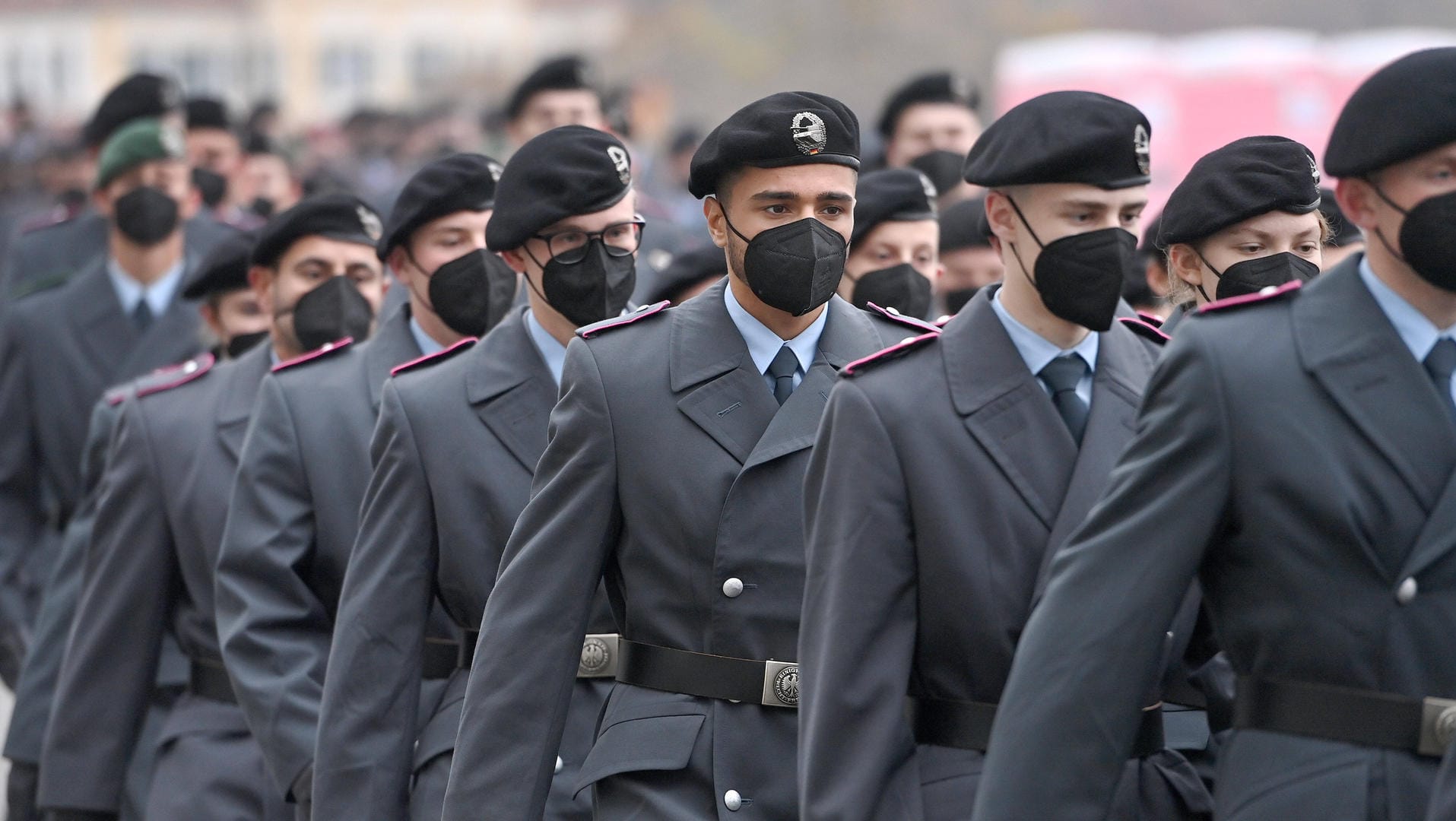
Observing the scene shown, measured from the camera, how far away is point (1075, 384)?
435cm

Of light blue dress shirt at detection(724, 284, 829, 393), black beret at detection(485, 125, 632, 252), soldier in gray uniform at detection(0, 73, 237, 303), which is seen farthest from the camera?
soldier in gray uniform at detection(0, 73, 237, 303)

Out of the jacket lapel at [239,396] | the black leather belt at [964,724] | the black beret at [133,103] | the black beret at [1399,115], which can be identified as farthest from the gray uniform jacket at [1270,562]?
the black beret at [133,103]

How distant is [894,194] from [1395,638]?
11.7ft

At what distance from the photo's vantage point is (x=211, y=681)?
665 centimetres

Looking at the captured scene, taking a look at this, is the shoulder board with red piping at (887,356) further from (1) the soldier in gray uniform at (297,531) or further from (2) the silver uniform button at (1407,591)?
(1) the soldier in gray uniform at (297,531)

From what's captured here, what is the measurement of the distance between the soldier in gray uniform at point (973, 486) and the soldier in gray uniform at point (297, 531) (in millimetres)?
1894

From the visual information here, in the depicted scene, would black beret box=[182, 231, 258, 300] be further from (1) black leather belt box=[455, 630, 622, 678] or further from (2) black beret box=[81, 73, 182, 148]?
(2) black beret box=[81, 73, 182, 148]

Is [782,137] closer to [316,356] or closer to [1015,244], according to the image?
[1015,244]

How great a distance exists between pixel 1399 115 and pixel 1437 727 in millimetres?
907

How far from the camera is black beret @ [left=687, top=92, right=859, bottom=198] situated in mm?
4914

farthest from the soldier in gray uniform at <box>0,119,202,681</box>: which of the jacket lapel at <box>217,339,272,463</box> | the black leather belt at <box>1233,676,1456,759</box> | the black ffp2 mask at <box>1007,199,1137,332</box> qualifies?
the black leather belt at <box>1233,676,1456,759</box>

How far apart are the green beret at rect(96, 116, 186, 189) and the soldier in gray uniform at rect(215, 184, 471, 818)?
3190 mm

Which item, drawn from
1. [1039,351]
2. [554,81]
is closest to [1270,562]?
[1039,351]

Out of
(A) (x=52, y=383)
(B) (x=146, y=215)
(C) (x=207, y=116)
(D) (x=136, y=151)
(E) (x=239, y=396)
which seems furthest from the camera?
(C) (x=207, y=116)
